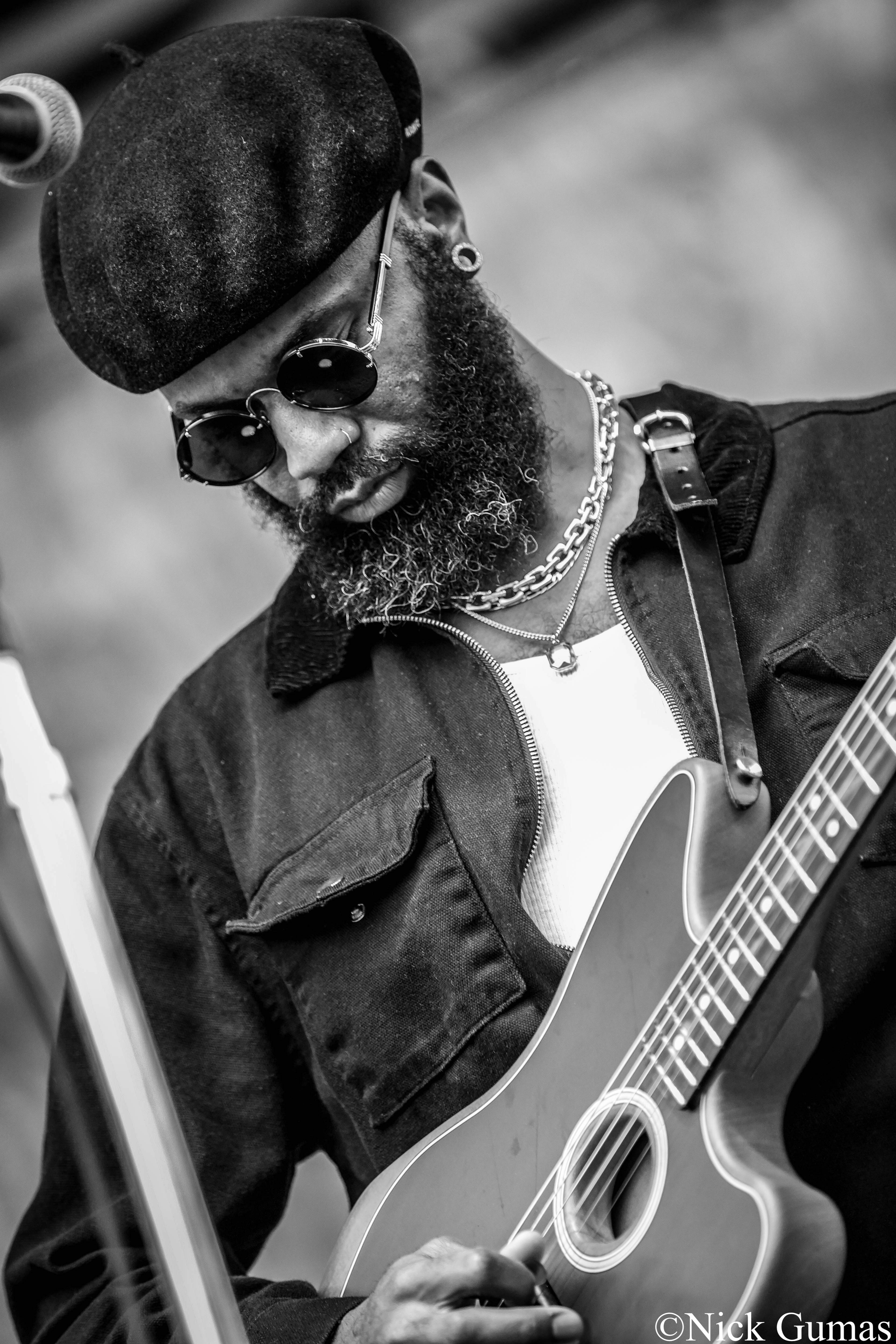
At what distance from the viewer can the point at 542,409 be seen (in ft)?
6.09

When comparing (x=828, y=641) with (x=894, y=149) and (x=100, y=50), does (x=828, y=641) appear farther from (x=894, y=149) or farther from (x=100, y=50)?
(x=894, y=149)

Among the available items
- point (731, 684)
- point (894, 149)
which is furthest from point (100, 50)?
point (894, 149)

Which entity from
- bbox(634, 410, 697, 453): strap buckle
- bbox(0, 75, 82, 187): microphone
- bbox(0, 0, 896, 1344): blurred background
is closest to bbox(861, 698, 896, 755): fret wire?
bbox(634, 410, 697, 453): strap buckle

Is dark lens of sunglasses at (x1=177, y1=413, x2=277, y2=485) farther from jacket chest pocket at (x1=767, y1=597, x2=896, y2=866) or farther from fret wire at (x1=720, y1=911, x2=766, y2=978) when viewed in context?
fret wire at (x1=720, y1=911, x2=766, y2=978)

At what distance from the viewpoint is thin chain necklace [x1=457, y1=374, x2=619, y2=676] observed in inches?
67.0

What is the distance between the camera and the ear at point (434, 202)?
1.83 meters

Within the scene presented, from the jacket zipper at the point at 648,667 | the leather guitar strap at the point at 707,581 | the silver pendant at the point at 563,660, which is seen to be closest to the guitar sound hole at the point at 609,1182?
the leather guitar strap at the point at 707,581

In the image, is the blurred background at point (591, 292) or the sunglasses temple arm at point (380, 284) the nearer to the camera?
the sunglasses temple arm at point (380, 284)

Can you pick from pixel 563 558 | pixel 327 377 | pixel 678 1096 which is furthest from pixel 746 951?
pixel 327 377

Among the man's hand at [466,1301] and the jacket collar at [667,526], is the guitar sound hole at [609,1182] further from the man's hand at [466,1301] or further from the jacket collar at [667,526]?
the jacket collar at [667,526]

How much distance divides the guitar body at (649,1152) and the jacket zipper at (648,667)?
23 cm

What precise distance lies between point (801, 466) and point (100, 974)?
3.59 feet

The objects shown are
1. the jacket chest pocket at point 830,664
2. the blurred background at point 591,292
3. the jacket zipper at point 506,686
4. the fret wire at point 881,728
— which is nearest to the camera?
the fret wire at point 881,728

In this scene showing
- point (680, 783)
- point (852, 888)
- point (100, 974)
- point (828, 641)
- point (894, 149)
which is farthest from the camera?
point (894, 149)
